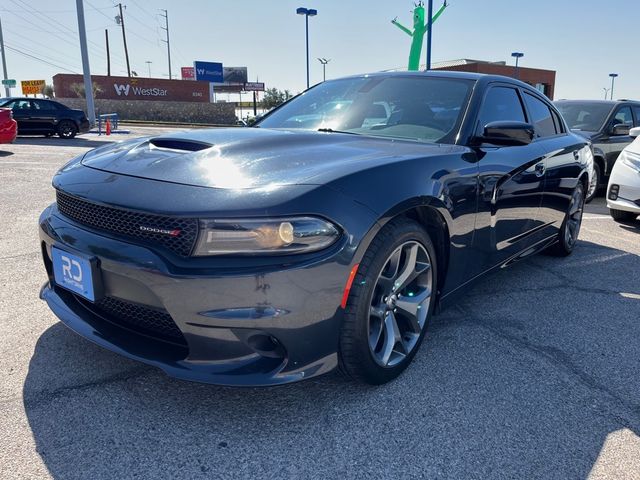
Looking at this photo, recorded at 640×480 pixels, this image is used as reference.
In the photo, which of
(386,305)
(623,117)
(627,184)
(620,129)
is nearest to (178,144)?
(386,305)

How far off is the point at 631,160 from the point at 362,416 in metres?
5.37

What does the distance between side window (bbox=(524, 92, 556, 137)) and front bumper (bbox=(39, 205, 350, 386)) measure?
8.78ft

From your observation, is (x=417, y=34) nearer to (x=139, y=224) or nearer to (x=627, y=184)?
(x=627, y=184)

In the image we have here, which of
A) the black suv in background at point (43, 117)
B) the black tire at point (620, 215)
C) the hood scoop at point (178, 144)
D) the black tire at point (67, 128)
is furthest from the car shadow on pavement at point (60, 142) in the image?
the hood scoop at point (178, 144)

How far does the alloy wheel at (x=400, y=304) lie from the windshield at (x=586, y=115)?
6.85 metres

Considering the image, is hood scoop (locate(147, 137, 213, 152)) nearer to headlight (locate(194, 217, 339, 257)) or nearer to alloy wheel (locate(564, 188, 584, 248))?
headlight (locate(194, 217, 339, 257))

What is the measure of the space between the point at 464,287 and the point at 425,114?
41.9 inches

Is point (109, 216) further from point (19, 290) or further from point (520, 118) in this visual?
point (520, 118)

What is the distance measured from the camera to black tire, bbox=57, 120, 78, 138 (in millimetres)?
17031

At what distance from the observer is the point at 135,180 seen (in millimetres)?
2098

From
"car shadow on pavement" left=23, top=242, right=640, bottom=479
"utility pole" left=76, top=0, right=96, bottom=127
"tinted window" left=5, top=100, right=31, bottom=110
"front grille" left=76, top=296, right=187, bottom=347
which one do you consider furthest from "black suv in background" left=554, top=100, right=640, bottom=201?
"utility pole" left=76, top=0, right=96, bottom=127

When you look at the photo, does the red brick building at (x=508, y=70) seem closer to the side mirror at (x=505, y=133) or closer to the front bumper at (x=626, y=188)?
the front bumper at (x=626, y=188)

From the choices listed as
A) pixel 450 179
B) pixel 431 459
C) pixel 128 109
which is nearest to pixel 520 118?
pixel 450 179

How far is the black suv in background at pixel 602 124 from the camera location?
7.98 metres
